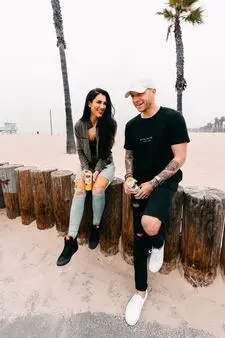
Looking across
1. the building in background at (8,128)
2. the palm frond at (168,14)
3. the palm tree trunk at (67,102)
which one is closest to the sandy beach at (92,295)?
the palm tree trunk at (67,102)

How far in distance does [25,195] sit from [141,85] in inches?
91.4

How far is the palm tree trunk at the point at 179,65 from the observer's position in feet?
51.2

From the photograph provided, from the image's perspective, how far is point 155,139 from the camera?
90.0 inches

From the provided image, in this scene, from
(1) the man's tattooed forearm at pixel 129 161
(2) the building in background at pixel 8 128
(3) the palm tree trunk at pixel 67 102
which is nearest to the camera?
(1) the man's tattooed forearm at pixel 129 161

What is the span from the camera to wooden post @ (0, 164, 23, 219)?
377cm

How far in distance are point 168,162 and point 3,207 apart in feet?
10.0

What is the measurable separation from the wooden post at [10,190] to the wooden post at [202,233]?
98.7 inches

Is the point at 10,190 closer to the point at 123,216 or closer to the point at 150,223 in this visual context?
the point at 123,216

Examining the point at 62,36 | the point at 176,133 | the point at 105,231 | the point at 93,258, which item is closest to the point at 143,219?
the point at 176,133

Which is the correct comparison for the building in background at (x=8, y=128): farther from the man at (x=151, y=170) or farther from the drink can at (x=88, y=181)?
the man at (x=151, y=170)

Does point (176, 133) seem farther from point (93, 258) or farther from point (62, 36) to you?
point (62, 36)

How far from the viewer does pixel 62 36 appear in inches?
528

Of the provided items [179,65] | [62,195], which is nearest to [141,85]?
[62,195]

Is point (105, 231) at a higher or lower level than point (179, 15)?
lower
